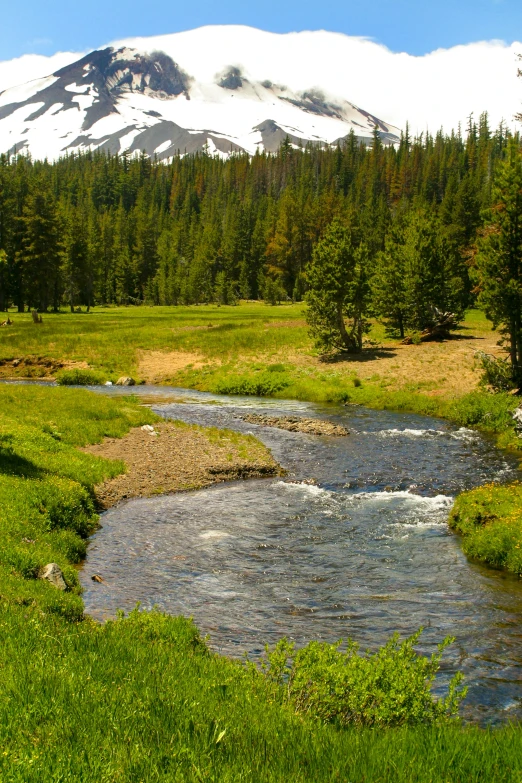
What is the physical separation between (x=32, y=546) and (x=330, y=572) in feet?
21.0

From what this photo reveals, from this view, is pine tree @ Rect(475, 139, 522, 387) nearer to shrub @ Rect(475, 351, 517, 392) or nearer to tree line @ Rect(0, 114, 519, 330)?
shrub @ Rect(475, 351, 517, 392)

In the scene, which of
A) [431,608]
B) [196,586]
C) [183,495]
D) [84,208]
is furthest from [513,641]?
[84,208]

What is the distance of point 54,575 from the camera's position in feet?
40.1

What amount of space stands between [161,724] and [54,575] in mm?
6431

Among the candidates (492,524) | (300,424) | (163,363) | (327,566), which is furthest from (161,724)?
(163,363)

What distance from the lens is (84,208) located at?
647 feet

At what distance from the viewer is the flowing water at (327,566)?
11344mm

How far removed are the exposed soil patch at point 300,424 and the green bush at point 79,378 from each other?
16847 mm

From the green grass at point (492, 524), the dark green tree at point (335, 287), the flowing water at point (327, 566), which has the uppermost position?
the dark green tree at point (335, 287)

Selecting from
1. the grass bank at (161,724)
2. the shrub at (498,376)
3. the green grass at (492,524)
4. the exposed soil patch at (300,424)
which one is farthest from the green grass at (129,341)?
the grass bank at (161,724)

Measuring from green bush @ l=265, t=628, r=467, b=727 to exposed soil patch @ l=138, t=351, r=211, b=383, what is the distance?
137ft

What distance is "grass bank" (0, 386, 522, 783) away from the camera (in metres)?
5.71

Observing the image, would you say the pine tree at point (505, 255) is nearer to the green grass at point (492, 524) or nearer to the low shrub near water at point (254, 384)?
the low shrub near water at point (254, 384)

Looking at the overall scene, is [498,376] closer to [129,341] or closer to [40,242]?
[129,341]
